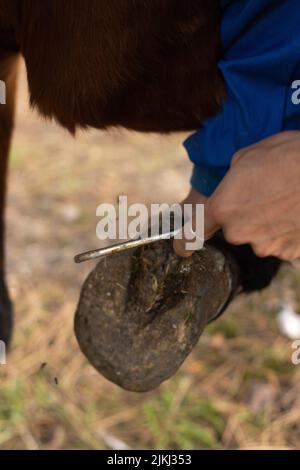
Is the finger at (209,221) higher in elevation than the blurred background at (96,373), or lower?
higher

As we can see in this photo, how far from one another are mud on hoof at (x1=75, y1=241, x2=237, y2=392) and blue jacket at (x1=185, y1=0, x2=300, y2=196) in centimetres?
12

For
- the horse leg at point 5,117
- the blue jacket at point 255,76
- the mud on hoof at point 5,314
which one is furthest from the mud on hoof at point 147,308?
the mud on hoof at point 5,314

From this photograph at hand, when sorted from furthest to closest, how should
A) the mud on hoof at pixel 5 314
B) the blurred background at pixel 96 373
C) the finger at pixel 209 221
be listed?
1. the blurred background at pixel 96 373
2. the mud on hoof at pixel 5 314
3. the finger at pixel 209 221

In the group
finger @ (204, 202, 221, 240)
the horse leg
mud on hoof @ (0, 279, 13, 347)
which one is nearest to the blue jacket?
finger @ (204, 202, 221, 240)

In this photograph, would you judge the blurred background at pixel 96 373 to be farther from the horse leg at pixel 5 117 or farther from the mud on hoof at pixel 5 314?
the horse leg at pixel 5 117

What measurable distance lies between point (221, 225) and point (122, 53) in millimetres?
190

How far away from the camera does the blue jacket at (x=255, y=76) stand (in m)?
0.75

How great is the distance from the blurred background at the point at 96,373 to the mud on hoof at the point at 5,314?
0.27ft

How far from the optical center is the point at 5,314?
1.21 metres

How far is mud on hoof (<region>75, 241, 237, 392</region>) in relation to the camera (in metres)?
0.83

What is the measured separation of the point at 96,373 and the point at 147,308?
70 cm

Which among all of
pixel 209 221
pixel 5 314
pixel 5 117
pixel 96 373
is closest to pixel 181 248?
pixel 209 221

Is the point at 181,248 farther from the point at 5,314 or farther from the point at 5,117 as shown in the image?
the point at 5,314
